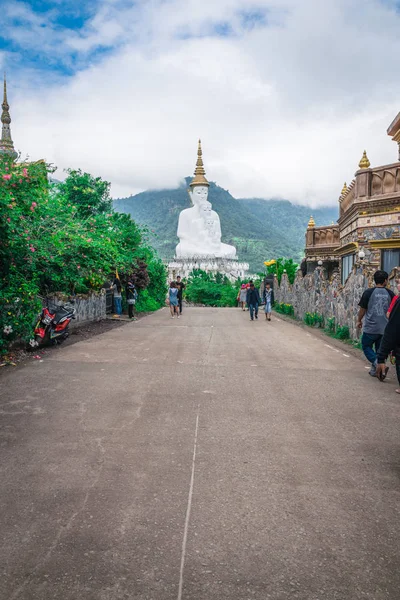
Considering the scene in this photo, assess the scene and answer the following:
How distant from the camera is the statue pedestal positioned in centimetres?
4709

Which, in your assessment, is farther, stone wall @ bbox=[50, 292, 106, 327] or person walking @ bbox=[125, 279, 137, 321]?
person walking @ bbox=[125, 279, 137, 321]

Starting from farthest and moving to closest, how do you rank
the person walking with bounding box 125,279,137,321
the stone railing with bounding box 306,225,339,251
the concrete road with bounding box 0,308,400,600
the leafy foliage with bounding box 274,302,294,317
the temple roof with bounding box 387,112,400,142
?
the stone railing with bounding box 306,225,339,251
the leafy foliage with bounding box 274,302,294,317
the person walking with bounding box 125,279,137,321
the temple roof with bounding box 387,112,400,142
the concrete road with bounding box 0,308,400,600

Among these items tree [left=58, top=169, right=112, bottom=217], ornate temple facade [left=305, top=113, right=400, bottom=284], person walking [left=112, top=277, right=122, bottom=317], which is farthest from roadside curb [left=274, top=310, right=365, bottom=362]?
tree [left=58, top=169, right=112, bottom=217]

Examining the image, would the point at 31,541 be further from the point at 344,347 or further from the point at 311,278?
the point at 311,278

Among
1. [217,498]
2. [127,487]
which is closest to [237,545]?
[217,498]

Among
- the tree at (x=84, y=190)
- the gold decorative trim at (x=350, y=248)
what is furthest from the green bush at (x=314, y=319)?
the tree at (x=84, y=190)

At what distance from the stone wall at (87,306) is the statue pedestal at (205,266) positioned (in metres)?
29.5

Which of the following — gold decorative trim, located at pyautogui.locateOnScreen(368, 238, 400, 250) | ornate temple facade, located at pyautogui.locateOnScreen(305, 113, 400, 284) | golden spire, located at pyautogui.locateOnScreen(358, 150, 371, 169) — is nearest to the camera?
gold decorative trim, located at pyautogui.locateOnScreen(368, 238, 400, 250)

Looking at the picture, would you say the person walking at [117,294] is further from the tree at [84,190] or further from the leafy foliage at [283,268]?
the leafy foliage at [283,268]

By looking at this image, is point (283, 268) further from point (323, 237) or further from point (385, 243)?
point (385, 243)

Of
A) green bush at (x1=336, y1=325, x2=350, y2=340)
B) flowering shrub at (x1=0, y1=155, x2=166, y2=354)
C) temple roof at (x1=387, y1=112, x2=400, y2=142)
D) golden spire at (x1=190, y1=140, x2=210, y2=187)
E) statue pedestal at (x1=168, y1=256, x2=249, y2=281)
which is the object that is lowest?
green bush at (x1=336, y1=325, x2=350, y2=340)

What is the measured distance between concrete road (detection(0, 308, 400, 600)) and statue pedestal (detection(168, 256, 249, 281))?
39.8 m

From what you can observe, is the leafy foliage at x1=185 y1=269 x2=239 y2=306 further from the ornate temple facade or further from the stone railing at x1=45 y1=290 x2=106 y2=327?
the ornate temple facade

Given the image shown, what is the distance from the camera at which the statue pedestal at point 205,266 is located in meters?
47.1
